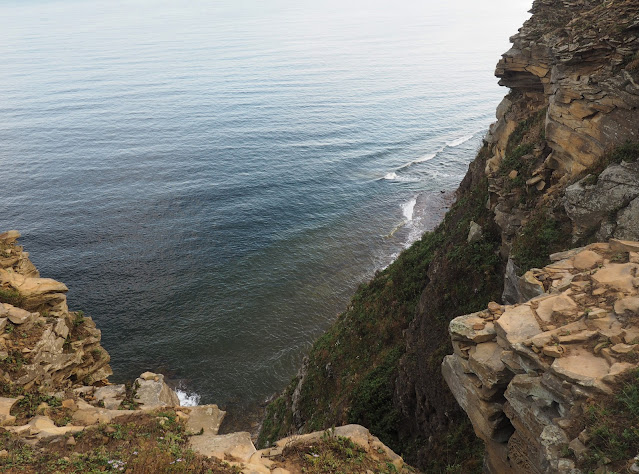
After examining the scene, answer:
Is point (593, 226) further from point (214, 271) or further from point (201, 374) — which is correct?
point (214, 271)

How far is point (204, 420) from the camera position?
18.5 metres

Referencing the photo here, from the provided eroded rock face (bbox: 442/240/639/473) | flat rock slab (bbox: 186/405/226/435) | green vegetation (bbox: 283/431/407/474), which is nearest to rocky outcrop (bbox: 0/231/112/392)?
flat rock slab (bbox: 186/405/226/435)

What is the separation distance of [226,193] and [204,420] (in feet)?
205

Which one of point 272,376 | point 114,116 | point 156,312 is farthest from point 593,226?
point 114,116

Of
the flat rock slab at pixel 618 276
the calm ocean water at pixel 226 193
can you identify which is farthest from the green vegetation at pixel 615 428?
the calm ocean water at pixel 226 193

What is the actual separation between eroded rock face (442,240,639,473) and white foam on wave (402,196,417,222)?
183ft

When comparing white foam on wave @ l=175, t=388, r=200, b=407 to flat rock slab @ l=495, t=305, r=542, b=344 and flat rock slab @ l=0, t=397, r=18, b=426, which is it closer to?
flat rock slab @ l=0, t=397, r=18, b=426

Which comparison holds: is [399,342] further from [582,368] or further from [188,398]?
[188,398]

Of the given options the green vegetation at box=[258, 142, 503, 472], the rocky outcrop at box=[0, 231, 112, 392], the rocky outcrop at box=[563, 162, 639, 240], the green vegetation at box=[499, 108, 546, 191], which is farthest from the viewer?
the green vegetation at box=[499, 108, 546, 191]

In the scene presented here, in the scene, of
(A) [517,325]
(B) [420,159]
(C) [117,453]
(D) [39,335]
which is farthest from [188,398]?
(B) [420,159]

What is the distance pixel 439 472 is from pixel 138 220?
61.8 metres

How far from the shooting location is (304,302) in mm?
55531

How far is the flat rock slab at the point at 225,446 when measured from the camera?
15.4 metres

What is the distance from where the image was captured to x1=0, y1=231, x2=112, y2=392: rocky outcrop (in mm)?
20062
